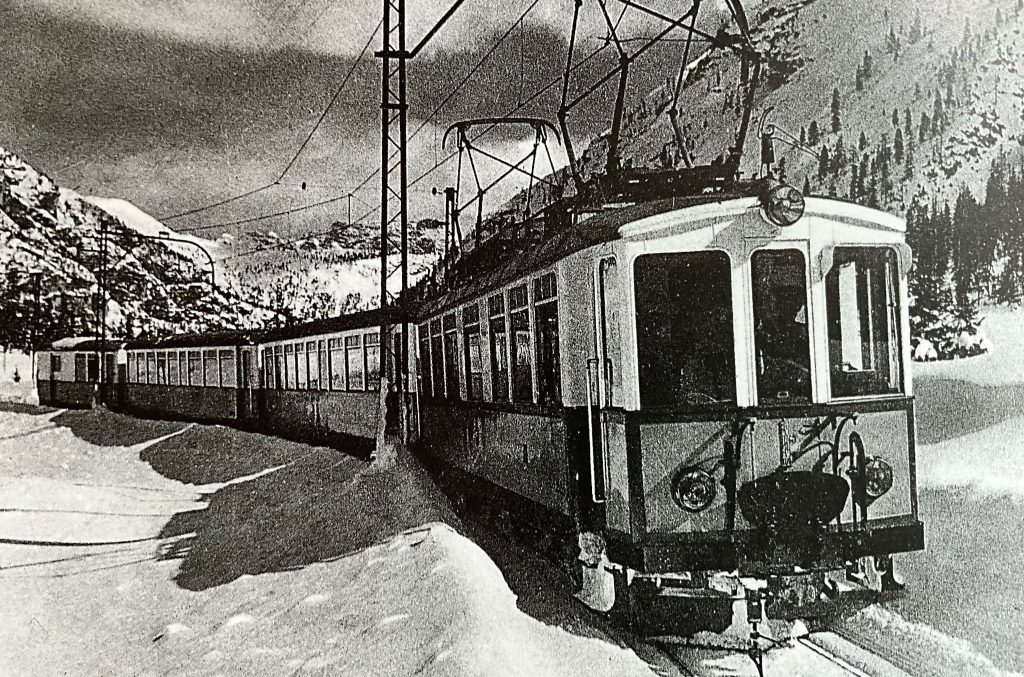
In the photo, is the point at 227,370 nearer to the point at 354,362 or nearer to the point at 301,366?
the point at 301,366

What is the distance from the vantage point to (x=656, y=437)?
4.71 m

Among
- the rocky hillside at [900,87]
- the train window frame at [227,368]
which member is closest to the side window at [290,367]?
the train window frame at [227,368]

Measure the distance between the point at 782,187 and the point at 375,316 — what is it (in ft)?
27.6

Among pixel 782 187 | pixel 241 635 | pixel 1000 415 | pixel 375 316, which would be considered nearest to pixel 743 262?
pixel 782 187

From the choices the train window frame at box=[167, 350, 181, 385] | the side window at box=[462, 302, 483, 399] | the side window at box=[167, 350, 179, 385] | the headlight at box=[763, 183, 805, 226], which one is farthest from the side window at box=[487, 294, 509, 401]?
the side window at box=[167, 350, 179, 385]

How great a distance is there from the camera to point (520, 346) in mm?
6117

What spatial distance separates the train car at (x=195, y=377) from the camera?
18109 mm

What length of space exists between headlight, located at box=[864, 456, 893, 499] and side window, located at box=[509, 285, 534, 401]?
2.19 metres

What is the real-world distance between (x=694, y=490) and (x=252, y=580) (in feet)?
10.9

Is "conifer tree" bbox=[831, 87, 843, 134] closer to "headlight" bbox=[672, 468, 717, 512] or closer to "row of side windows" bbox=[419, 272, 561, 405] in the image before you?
"row of side windows" bbox=[419, 272, 561, 405]

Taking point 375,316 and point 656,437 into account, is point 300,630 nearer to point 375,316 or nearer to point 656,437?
point 656,437

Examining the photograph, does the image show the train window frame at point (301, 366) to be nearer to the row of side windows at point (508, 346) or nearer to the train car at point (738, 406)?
the row of side windows at point (508, 346)

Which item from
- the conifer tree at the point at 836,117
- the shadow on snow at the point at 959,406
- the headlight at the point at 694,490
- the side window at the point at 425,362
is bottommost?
the headlight at the point at 694,490

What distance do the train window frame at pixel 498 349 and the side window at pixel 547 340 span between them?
64cm
